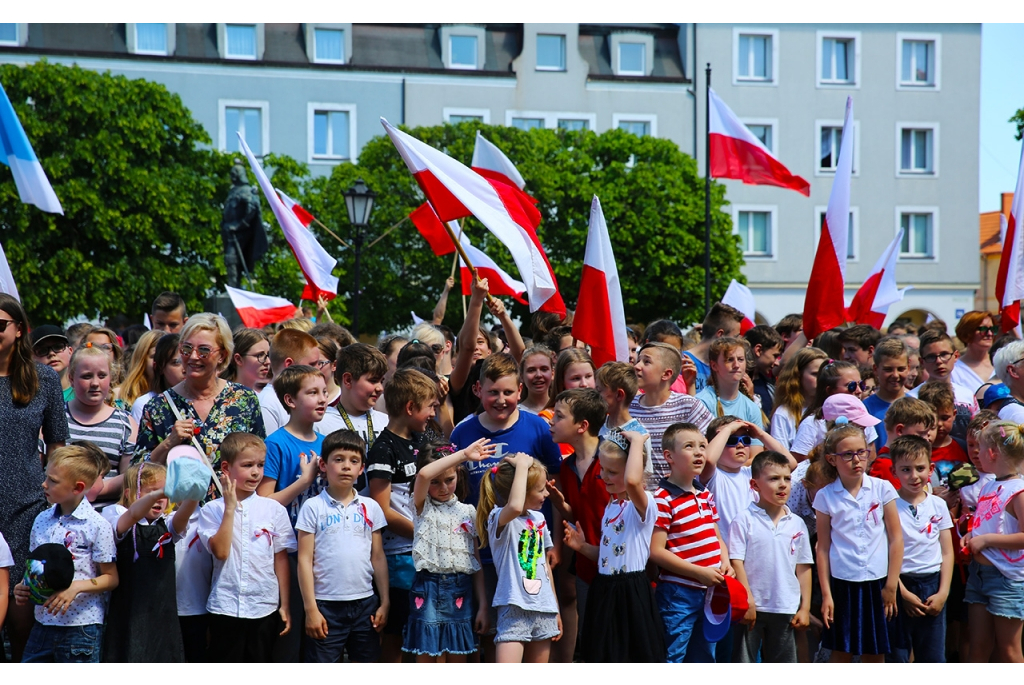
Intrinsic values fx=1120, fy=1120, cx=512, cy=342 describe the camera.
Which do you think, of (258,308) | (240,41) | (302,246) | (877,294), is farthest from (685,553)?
(240,41)

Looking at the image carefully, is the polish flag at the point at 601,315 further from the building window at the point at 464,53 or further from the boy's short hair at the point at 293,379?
the building window at the point at 464,53

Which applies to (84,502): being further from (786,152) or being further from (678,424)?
(786,152)

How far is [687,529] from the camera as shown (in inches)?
203

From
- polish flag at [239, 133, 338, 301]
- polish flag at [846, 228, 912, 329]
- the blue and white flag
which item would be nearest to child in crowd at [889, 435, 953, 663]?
the blue and white flag

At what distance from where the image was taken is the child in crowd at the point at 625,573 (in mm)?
4973

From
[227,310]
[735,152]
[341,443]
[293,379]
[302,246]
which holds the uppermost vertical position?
[735,152]

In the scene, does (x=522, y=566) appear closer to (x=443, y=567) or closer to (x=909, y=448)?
(x=443, y=567)

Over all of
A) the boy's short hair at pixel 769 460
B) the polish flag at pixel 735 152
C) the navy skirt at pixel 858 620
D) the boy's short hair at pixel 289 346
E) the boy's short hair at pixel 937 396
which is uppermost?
the polish flag at pixel 735 152

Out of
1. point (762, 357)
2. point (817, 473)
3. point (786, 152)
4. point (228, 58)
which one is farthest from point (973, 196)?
point (817, 473)

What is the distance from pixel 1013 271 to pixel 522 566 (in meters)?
5.57

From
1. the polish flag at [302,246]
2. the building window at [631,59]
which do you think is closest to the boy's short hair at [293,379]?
the polish flag at [302,246]

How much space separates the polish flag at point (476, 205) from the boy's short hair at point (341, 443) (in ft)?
5.93

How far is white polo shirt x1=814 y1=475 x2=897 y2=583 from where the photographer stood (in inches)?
214

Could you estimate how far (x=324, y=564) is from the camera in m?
4.99
